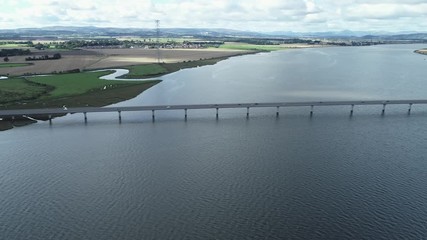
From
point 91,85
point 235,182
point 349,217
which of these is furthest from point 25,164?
point 91,85

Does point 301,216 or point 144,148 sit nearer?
point 301,216

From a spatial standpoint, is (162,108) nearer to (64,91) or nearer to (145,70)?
(64,91)

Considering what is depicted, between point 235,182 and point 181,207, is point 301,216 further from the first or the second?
point 181,207

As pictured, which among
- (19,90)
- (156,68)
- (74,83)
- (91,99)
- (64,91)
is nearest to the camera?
(91,99)

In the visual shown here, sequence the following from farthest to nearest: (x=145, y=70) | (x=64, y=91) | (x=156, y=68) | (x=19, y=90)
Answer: (x=156, y=68) → (x=145, y=70) → (x=64, y=91) → (x=19, y=90)

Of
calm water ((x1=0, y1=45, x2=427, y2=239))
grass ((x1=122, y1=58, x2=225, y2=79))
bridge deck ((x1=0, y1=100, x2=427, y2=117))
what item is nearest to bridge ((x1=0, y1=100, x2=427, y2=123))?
bridge deck ((x1=0, y1=100, x2=427, y2=117))

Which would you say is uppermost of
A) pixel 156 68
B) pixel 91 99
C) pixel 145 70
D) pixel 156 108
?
pixel 156 108

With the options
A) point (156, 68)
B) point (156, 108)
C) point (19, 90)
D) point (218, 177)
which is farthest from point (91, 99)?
point (156, 68)

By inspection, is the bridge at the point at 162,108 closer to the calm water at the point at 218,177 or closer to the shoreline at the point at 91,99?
the shoreline at the point at 91,99

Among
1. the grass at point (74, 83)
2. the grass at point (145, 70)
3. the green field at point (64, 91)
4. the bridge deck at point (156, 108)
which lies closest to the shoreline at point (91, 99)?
the green field at point (64, 91)

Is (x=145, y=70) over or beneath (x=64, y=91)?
over
